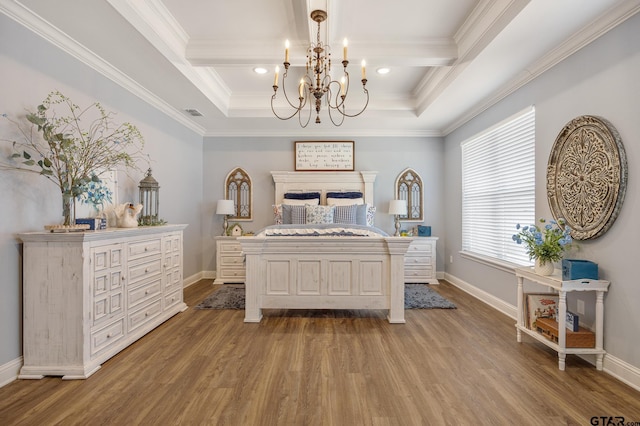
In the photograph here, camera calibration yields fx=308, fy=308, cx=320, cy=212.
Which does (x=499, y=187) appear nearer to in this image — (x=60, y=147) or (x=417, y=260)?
(x=417, y=260)

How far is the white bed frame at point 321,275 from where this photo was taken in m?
3.22

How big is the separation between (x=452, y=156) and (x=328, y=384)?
14.1 feet

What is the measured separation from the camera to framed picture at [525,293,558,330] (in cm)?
258

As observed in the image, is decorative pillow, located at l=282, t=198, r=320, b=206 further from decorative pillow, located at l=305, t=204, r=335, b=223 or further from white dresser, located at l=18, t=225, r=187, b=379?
white dresser, located at l=18, t=225, r=187, b=379

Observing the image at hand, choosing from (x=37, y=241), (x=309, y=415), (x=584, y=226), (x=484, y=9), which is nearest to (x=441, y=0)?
(x=484, y=9)

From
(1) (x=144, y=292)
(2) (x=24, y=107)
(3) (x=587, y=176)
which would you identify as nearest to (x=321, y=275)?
(1) (x=144, y=292)

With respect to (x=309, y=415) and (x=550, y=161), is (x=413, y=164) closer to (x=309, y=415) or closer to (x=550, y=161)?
(x=550, y=161)

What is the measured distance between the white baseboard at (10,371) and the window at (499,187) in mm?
4485

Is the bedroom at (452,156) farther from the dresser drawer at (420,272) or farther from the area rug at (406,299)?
the area rug at (406,299)

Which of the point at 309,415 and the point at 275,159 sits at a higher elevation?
the point at 275,159

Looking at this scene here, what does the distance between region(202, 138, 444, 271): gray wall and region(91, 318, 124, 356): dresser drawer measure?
2960 mm

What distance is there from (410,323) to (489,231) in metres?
1.74

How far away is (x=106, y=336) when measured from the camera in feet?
7.93

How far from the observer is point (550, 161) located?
2.81 meters
